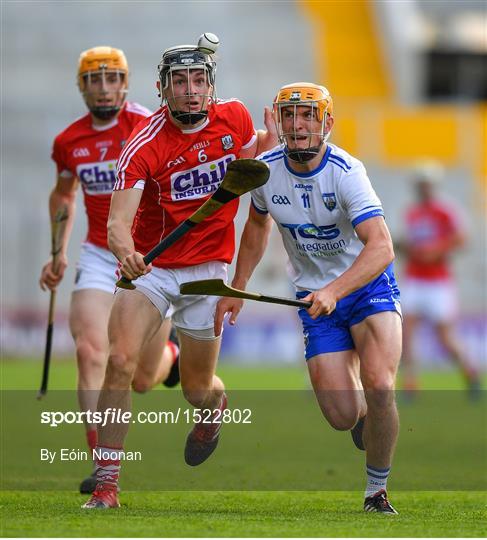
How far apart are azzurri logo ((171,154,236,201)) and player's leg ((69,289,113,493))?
1243 millimetres

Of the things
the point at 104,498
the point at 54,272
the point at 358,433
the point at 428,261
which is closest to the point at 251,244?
the point at 358,433

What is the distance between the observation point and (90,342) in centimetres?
675

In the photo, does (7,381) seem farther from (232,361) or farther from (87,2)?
(87,2)

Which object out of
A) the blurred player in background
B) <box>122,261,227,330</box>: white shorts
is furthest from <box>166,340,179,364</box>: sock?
the blurred player in background

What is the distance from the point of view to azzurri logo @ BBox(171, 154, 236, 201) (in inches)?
229

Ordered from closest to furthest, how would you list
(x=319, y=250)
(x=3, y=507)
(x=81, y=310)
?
(x=3, y=507), (x=319, y=250), (x=81, y=310)

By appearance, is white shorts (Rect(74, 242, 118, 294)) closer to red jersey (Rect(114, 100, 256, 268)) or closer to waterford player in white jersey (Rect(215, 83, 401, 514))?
red jersey (Rect(114, 100, 256, 268))

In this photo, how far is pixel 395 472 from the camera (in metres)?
7.09

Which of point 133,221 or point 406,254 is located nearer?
point 133,221

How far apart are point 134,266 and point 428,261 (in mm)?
7686

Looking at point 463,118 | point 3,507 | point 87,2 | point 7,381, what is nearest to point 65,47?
point 87,2

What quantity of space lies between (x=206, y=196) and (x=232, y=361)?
42.4 feet

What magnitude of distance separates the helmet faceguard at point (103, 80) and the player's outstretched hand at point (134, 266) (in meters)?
1.63

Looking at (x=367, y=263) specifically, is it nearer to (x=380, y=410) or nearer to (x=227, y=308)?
(x=380, y=410)
